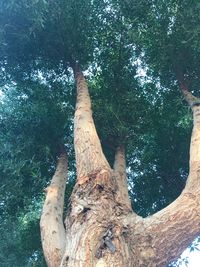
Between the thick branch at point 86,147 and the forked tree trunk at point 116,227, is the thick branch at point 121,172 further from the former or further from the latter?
the forked tree trunk at point 116,227

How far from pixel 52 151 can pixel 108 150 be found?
1302 mm

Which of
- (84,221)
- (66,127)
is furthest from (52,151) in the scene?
(84,221)

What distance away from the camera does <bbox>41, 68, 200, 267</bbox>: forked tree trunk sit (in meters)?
4.04

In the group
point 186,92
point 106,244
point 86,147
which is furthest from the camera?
point 186,92

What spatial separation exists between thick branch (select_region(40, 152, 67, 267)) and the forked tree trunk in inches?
1.7

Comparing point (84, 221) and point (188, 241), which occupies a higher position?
point (84, 221)

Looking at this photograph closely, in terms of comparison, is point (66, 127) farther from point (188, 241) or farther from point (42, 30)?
point (188, 241)

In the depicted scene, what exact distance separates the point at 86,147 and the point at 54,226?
47.8 inches

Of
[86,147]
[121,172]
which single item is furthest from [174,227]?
[121,172]

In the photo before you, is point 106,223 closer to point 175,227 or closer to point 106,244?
point 106,244

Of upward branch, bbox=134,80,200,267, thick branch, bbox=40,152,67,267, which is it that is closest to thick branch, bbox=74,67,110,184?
thick branch, bbox=40,152,67,267

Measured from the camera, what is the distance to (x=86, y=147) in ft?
18.9

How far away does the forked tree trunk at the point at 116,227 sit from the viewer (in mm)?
4035

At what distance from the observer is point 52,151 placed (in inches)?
358
